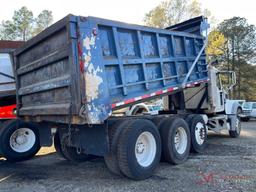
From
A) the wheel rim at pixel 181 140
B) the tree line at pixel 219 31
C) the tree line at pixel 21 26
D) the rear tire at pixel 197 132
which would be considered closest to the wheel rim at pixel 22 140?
the wheel rim at pixel 181 140

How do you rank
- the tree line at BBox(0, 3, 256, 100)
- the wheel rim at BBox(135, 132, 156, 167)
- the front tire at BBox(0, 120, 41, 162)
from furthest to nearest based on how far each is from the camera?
the tree line at BBox(0, 3, 256, 100) → the front tire at BBox(0, 120, 41, 162) → the wheel rim at BBox(135, 132, 156, 167)

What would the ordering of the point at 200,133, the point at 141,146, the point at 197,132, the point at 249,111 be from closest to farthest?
the point at 141,146
the point at 197,132
the point at 200,133
the point at 249,111

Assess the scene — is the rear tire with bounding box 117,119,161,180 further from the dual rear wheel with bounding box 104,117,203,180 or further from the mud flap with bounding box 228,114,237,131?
the mud flap with bounding box 228,114,237,131

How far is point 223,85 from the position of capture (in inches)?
428

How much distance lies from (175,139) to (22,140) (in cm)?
388

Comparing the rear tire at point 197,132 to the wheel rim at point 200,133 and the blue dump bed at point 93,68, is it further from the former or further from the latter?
the blue dump bed at point 93,68

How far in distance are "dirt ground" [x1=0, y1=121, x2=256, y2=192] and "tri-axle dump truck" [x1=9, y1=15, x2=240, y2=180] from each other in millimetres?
279

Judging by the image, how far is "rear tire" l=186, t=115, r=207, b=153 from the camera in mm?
8008

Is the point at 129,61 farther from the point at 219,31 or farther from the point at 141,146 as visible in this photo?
the point at 219,31

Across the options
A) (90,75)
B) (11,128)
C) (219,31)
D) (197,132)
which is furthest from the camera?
(219,31)

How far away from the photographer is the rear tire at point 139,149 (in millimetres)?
5520

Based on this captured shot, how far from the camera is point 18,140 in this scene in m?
8.12

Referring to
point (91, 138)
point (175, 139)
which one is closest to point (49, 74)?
point (91, 138)

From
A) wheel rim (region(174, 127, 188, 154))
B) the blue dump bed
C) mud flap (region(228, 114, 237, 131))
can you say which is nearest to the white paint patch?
the blue dump bed
